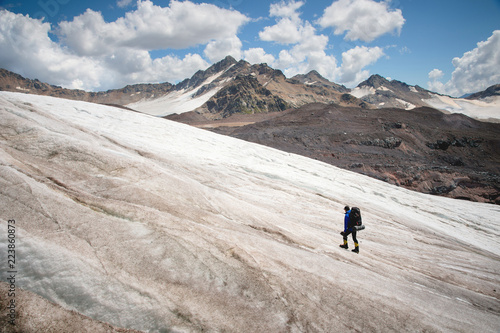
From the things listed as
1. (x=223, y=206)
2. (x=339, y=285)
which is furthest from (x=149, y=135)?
(x=339, y=285)

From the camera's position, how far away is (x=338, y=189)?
20719 mm

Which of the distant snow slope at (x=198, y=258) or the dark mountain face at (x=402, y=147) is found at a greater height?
the dark mountain face at (x=402, y=147)

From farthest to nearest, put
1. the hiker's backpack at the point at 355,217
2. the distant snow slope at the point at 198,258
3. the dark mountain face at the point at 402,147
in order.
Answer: the dark mountain face at the point at 402,147 → the hiker's backpack at the point at 355,217 → the distant snow slope at the point at 198,258

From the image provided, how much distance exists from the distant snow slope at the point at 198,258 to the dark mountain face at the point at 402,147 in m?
25.7

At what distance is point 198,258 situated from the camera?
255 inches

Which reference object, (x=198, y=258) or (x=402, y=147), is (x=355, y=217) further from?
(x=402, y=147)

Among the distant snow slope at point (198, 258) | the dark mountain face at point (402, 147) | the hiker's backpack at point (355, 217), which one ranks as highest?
the dark mountain face at point (402, 147)

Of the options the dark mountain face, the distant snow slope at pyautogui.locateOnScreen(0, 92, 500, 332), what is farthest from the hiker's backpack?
the dark mountain face

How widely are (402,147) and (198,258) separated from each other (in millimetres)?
59037

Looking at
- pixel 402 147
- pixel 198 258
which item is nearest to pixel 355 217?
pixel 198 258

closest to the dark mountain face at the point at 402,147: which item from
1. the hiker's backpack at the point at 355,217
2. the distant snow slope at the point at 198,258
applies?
the distant snow slope at the point at 198,258

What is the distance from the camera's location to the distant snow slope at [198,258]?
5340 millimetres

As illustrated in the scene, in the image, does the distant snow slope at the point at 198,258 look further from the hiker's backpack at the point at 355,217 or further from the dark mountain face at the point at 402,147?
the dark mountain face at the point at 402,147

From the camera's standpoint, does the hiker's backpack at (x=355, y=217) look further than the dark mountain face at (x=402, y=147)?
No
